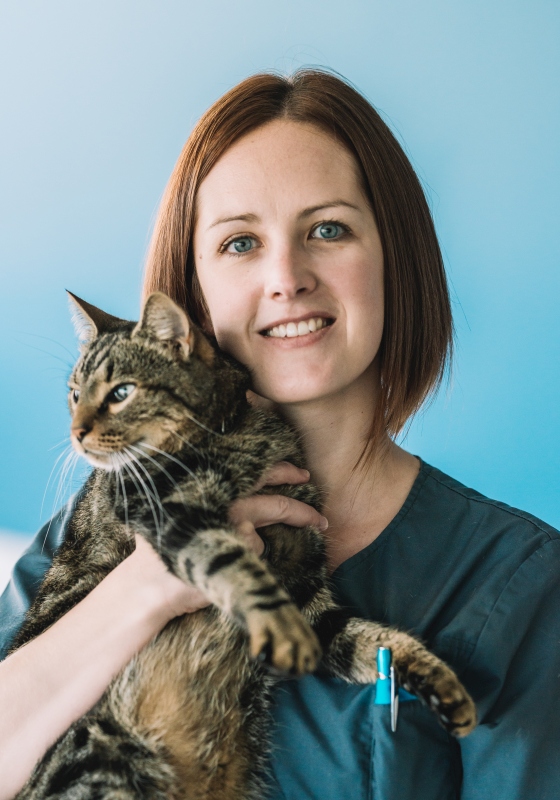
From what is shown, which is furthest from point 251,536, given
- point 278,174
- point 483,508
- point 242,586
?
point 278,174

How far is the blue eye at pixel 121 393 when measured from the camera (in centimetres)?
117

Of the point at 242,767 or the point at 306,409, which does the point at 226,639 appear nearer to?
the point at 242,767

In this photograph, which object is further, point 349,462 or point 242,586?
point 349,462

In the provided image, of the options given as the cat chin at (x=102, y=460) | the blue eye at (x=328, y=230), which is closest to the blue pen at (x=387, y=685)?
the cat chin at (x=102, y=460)

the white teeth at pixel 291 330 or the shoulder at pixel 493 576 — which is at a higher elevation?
the white teeth at pixel 291 330

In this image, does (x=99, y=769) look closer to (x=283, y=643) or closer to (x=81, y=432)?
(x=283, y=643)

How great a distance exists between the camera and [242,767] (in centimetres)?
109

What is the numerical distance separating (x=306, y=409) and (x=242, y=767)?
2.03 ft

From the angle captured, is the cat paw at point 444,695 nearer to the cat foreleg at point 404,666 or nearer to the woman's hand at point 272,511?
the cat foreleg at point 404,666

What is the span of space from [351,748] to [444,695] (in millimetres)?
193

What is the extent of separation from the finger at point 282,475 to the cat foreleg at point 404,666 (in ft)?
0.75

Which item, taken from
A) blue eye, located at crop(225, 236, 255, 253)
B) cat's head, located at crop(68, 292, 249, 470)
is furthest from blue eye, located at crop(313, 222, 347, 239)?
cat's head, located at crop(68, 292, 249, 470)

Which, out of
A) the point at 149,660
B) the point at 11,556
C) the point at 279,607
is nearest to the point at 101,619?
the point at 149,660

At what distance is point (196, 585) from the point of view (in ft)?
3.37
